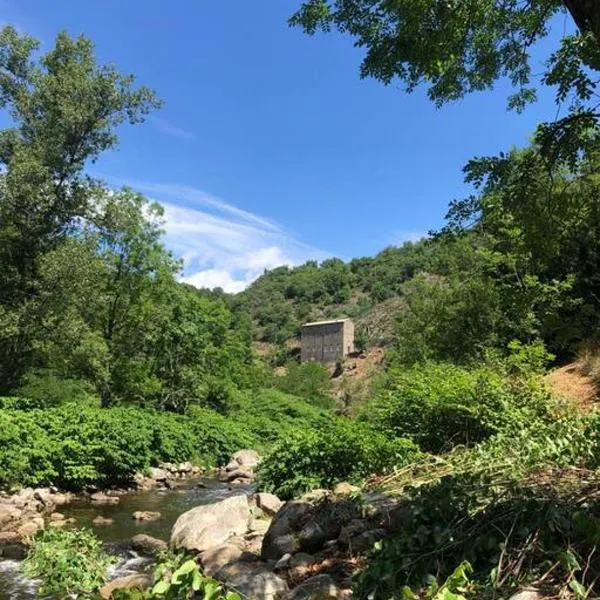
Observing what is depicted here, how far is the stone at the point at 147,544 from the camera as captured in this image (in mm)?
8739

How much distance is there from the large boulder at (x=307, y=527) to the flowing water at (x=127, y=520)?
2.39 metres

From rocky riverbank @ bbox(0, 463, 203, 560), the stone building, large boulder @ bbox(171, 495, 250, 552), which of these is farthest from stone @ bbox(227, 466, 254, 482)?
the stone building

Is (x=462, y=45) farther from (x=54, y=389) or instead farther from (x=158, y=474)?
(x=54, y=389)

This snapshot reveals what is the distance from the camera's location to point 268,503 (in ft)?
28.3

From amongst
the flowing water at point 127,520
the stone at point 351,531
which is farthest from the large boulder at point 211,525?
the stone at point 351,531

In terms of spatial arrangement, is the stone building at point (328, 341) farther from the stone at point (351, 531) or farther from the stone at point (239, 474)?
the stone at point (351, 531)

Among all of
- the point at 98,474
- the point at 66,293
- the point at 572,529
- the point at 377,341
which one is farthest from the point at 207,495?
the point at 377,341

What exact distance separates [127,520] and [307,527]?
6.30 metres

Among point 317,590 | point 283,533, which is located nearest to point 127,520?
point 283,533

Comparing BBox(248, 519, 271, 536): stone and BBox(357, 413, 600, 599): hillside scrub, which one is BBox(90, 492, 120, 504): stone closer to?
BBox(248, 519, 271, 536): stone

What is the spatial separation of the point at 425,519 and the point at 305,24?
214 inches

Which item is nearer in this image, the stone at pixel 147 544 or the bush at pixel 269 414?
the stone at pixel 147 544

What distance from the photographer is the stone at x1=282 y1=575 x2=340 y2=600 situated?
4.60 metres

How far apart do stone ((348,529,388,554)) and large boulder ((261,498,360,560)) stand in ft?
1.83
